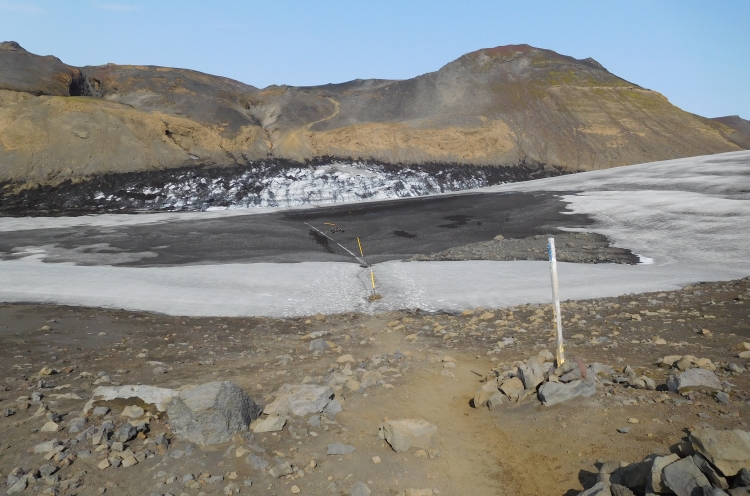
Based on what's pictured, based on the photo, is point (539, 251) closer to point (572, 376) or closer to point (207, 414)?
point (572, 376)

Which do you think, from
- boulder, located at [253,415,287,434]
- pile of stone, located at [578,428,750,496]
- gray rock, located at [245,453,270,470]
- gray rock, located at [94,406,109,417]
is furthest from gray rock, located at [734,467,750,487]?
gray rock, located at [94,406,109,417]

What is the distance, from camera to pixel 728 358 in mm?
Answer: 6824

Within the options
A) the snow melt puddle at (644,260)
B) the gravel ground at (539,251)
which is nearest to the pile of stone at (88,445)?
the gravel ground at (539,251)

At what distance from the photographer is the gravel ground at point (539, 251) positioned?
1689 centimetres

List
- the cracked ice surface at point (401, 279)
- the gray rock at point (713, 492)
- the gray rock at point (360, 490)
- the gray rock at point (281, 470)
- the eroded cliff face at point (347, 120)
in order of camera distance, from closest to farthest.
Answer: the gray rock at point (713, 492), the gray rock at point (360, 490), the gray rock at point (281, 470), the cracked ice surface at point (401, 279), the eroded cliff face at point (347, 120)

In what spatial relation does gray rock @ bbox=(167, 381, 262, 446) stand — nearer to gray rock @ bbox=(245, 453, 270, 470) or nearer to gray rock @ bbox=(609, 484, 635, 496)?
gray rock @ bbox=(245, 453, 270, 470)

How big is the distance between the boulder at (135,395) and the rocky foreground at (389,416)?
0.02 meters

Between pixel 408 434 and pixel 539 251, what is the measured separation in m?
13.1

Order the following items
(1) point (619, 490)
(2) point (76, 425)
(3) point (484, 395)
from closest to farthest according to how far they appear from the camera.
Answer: (1) point (619, 490) < (2) point (76, 425) < (3) point (484, 395)

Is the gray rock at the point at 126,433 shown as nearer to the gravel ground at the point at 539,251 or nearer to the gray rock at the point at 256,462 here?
the gray rock at the point at 256,462

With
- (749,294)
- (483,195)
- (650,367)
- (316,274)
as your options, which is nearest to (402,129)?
(483,195)

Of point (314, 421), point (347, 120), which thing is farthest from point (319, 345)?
point (347, 120)

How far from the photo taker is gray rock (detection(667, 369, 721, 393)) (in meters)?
5.64

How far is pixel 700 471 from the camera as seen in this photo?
150 inches
